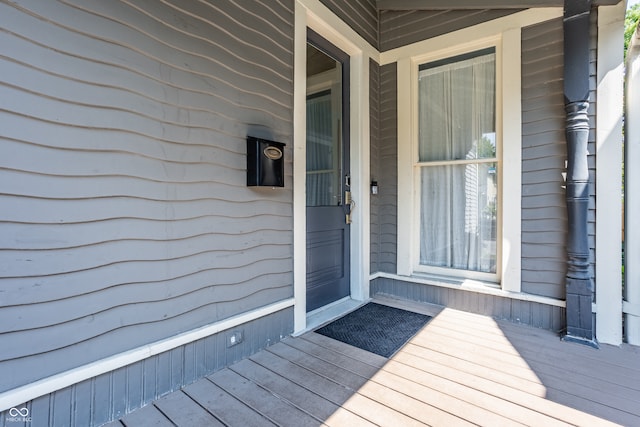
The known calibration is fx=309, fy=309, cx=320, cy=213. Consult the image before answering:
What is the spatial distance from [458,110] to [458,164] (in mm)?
531

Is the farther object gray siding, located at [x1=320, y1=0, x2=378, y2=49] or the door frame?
gray siding, located at [x1=320, y1=0, x2=378, y2=49]

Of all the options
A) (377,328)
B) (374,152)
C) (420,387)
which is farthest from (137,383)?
(374,152)

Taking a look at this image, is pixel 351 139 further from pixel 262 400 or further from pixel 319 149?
pixel 262 400

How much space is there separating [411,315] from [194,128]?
2.32 metres

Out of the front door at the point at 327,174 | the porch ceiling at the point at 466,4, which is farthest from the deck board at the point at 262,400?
the porch ceiling at the point at 466,4

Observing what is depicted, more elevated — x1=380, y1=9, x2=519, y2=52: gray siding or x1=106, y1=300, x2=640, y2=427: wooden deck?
x1=380, y1=9, x2=519, y2=52: gray siding

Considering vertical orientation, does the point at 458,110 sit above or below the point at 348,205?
above

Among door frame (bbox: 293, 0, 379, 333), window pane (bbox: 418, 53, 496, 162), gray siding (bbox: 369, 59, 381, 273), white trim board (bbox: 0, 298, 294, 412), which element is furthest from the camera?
gray siding (bbox: 369, 59, 381, 273)

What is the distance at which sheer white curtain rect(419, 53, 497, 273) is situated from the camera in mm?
2879

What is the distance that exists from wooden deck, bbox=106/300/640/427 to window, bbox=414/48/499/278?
0.94m

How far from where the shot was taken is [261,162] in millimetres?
1998

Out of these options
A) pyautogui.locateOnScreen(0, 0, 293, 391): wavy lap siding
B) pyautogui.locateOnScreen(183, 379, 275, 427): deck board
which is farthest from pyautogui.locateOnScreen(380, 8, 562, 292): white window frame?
pyautogui.locateOnScreen(183, 379, 275, 427): deck board

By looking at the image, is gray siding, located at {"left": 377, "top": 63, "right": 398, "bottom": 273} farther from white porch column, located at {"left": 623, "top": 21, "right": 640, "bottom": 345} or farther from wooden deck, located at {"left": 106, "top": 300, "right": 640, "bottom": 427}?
white porch column, located at {"left": 623, "top": 21, "right": 640, "bottom": 345}

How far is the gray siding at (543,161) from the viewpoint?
2.43 m
